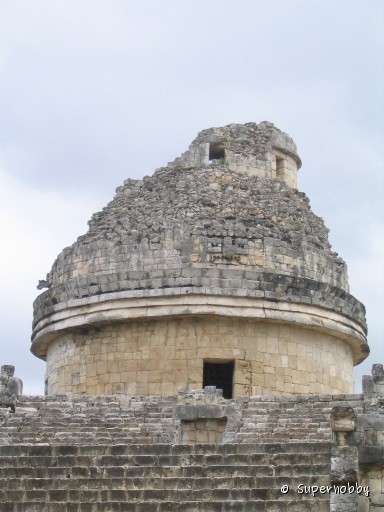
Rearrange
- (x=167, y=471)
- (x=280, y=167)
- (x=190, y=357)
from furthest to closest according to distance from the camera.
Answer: (x=280, y=167) → (x=190, y=357) → (x=167, y=471)

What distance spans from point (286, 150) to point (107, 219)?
4.34 metres

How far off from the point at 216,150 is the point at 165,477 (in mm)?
9543

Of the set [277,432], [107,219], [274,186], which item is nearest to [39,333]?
[107,219]

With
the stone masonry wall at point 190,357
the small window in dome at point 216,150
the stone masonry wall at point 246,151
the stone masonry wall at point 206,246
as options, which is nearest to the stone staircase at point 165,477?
the stone masonry wall at point 190,357

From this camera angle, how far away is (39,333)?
1912cm

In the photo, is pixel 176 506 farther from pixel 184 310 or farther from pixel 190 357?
pixel 184 310

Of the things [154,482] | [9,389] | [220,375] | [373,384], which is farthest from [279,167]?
[154,482]

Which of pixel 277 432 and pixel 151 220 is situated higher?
pixel 151 220

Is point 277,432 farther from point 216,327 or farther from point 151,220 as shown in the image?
point 151,220

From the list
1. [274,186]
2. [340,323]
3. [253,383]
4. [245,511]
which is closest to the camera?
[245,511]

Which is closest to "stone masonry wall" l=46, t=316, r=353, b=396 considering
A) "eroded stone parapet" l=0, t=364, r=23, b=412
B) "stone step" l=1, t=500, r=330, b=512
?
"eroded stone parapet" l=0, t=364, r=23, b=412

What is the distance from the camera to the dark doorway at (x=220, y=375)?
1756 cm

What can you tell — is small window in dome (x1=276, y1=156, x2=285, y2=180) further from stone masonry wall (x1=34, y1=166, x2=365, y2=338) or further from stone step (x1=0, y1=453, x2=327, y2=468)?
stone step (x1=0, y1=453, x2=327, y2=468)

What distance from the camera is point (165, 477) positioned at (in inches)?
486
